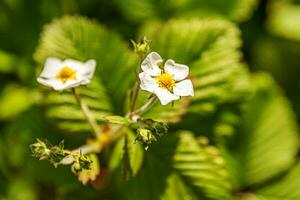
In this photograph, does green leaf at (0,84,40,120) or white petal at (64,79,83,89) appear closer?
white petal at (64,79,83,89)

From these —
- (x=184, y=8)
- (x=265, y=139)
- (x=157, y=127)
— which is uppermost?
(x=184, y=8)

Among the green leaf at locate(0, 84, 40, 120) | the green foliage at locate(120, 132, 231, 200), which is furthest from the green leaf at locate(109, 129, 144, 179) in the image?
the green leaf at locate(0, 84, 40, 120)

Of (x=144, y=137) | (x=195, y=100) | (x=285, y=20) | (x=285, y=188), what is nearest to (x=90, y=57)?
(x=195, y=100)

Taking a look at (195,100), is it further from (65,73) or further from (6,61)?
(6,61)

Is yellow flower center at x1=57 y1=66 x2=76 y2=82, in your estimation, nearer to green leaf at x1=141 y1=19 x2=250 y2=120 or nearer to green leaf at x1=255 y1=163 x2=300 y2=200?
green leaf at x1=141 y1=19 x2=250 y2=120

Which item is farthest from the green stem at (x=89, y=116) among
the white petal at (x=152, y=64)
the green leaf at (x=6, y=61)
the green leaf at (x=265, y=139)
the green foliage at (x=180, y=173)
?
the green leaf at (x=6, y=61)

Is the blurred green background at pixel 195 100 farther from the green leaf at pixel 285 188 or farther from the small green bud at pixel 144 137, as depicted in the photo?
the small green bud at pixel 144 137
